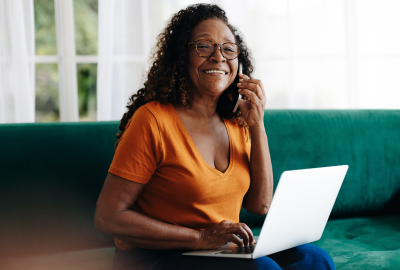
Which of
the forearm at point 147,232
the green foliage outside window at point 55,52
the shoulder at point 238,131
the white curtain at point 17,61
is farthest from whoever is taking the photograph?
the green foliage outside window at point 55,52

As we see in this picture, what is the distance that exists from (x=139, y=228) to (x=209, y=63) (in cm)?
56

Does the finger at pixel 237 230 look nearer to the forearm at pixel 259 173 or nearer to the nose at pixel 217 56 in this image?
the forearm at pixel 259 173

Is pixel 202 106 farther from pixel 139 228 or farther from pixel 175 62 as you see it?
pixel 139 228

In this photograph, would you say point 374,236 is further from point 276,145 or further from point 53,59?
point 53,59

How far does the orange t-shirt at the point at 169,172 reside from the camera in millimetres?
989

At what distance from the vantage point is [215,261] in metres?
0.90

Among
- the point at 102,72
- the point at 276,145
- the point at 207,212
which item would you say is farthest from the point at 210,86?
the point at 102,72

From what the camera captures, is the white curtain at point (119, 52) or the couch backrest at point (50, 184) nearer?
the couch backrest at point (50, 184)

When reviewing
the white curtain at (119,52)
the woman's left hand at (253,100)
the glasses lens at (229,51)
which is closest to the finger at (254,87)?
the woman's left hand at (253,100)

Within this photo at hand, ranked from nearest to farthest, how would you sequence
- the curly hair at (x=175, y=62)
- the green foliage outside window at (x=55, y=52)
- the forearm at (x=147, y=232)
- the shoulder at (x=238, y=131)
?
the forearm at (x=147, y=232)
the curly hair at (x=175, y=62)
the shoulder at (x=238, y=131)
the green foliage outside window at (x=55, y=52)

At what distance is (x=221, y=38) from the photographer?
118cm

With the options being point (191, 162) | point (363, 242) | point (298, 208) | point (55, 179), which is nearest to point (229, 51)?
point (191, 162)

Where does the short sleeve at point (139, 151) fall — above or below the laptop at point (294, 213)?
above

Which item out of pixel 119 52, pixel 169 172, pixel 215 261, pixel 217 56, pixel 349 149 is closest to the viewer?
pixel 215 261
